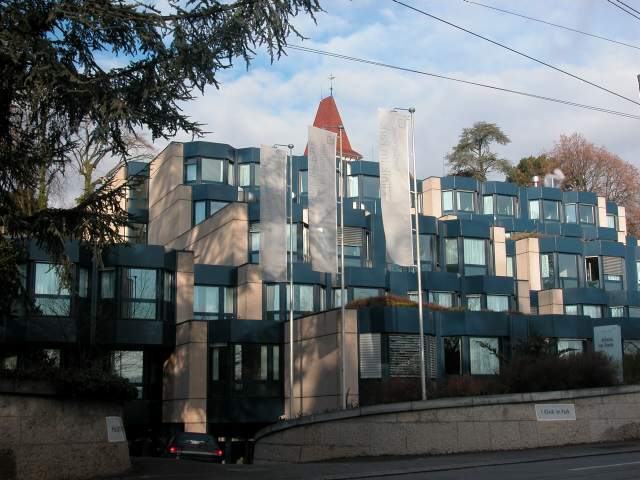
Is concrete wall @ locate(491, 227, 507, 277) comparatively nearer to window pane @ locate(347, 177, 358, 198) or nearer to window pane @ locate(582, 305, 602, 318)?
window pane @ locate(582, 305, 602, 318)

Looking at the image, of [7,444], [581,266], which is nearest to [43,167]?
[7,444]

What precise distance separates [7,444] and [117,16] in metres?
7.00

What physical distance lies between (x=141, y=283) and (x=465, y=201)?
95.0 feet

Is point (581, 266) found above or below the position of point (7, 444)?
above

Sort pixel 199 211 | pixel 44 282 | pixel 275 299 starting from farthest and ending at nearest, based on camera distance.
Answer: pixel 199 211
pixel 275 299
pixel 44 282

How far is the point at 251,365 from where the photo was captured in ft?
124

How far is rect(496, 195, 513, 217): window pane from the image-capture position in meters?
61.4

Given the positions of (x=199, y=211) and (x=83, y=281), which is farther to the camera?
(x=199, y=211)

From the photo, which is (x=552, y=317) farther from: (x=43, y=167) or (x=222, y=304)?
(x=43, y=167)

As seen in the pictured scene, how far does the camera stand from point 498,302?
163ft

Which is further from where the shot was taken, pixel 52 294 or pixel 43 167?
pixel 52 294

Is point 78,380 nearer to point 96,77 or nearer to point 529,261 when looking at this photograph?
point 96,77

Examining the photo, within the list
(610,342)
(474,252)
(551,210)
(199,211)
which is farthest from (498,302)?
(610,342)

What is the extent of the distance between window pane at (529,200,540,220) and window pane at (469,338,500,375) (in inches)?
1024
